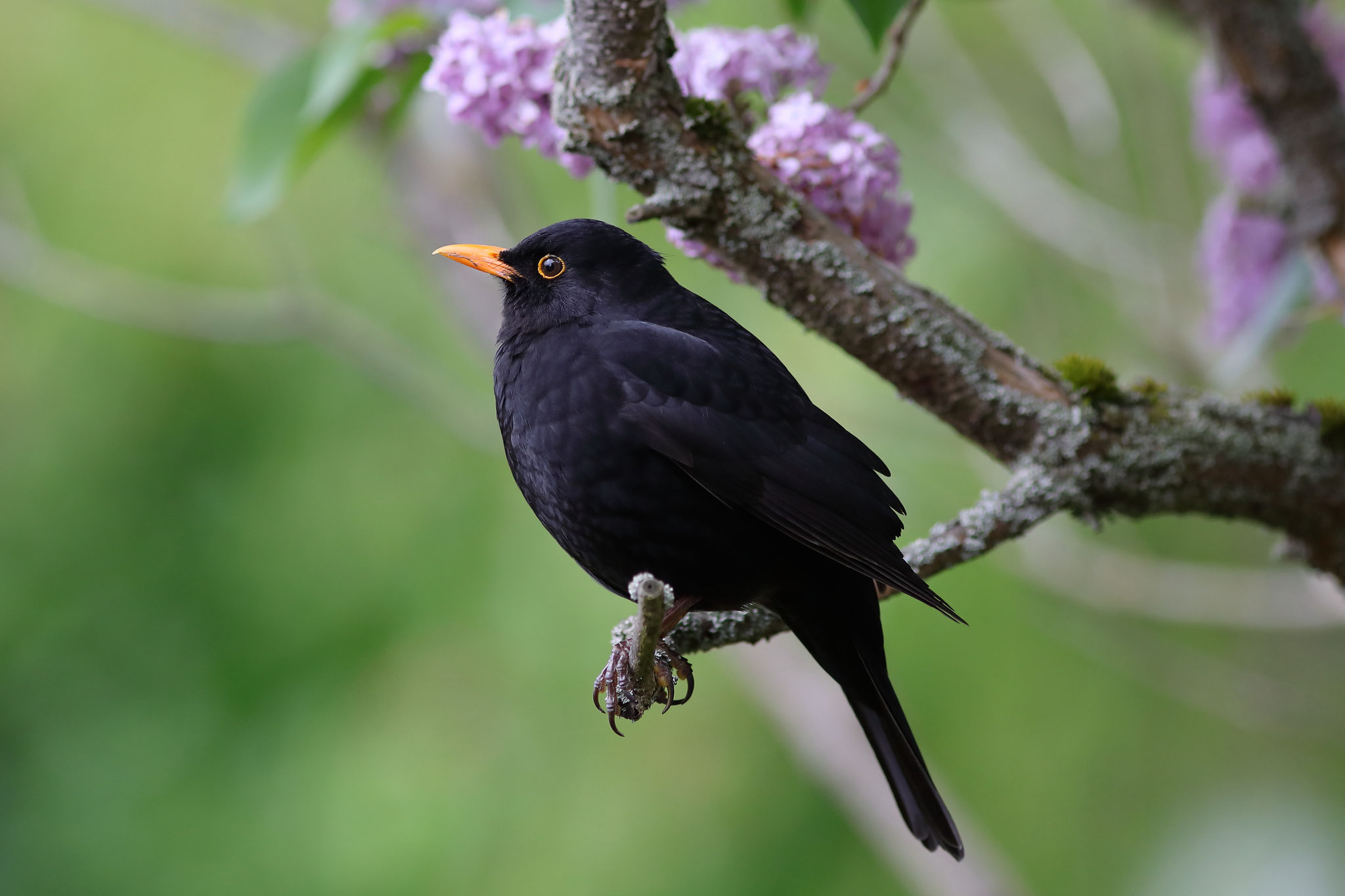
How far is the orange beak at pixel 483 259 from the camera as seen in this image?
7.89 ft

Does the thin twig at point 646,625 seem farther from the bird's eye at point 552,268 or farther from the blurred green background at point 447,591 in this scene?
the blurred green background at point 447,591

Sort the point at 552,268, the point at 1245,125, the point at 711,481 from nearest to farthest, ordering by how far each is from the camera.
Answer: the point at 711,481 → the point at 552,268 → the point at 1245,125

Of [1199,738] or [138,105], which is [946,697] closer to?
[1199,738]

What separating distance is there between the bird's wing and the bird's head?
17cm

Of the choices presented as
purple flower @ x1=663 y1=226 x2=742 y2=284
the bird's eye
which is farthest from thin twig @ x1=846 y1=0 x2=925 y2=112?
the bird's eye

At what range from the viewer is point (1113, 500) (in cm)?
236

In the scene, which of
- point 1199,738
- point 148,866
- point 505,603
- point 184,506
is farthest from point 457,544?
point 1199,738

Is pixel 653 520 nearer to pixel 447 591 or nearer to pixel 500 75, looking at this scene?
pixel 500 75

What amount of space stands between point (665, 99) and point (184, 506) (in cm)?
531

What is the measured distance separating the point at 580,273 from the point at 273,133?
84 cm

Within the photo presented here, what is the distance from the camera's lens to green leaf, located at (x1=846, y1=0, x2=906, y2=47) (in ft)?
6.54

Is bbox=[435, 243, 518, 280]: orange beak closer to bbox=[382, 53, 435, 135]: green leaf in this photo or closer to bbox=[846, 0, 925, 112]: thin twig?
bbox=[382, 53, 435, 135]: green leaf

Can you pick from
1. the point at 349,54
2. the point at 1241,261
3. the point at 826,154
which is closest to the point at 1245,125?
the point at 1241,261

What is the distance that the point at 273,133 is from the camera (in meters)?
2.65
